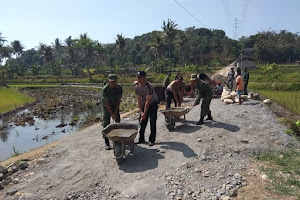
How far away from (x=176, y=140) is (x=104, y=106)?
6.88 ft

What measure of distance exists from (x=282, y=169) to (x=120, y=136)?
3266 millimetres

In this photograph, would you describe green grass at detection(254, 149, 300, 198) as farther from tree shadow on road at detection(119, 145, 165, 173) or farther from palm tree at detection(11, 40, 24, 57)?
palm tree at detection(11, 40, 24, 57)

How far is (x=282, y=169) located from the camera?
5.04m

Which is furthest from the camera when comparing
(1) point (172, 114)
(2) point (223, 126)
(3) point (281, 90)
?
(3) point (281, 90)

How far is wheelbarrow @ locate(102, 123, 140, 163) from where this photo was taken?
5.51m

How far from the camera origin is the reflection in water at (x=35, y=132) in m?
11.9

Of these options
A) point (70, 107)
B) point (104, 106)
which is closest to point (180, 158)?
point (104, 106)

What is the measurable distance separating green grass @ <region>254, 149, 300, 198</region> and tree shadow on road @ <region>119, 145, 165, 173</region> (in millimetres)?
2203

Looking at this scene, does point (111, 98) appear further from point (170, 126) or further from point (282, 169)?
point (282, 169)

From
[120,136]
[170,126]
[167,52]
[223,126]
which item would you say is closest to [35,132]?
[170,126]

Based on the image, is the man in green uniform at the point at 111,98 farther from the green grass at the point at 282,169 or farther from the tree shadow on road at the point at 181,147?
the green grass at the point at 282,169

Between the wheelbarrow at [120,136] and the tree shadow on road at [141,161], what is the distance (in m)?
0.16

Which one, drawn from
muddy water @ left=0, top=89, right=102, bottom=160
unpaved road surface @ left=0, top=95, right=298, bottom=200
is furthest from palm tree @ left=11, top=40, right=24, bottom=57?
unpaved road surface @ left=0, top=95, right=298, bottom=200

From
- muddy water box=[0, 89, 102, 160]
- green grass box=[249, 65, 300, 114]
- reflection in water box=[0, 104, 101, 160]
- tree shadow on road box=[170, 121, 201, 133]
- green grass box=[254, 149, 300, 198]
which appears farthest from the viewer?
green grass box=[249, 65, 300, 114]
